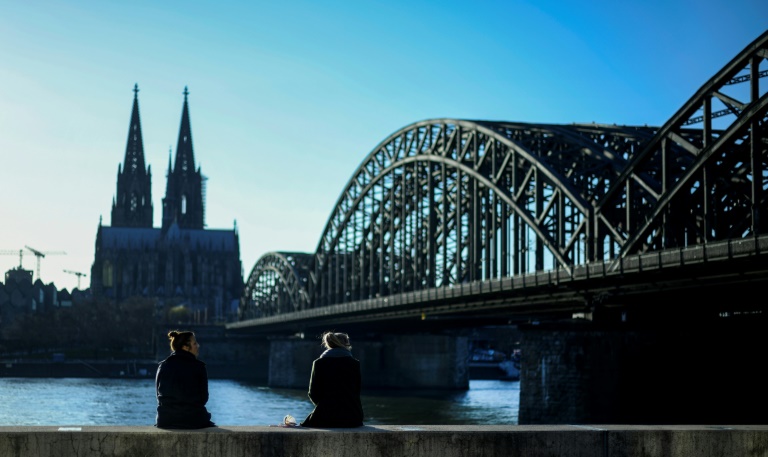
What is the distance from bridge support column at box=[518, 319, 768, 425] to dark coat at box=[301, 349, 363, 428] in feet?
109

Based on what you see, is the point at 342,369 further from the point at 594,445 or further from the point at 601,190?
the point at 601,190

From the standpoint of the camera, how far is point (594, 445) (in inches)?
497

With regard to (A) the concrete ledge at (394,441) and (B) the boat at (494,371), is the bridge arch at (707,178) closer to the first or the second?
(A) the concrete ledge at (394,441)

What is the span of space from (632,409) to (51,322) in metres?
150

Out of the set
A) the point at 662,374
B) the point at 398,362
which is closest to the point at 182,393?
the point at 662,374

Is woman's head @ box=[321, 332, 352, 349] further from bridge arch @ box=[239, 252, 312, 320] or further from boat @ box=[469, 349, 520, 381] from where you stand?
boat @ box=[469, 349, 520, 381]

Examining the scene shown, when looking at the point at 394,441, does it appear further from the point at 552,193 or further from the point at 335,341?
the point at 552,193

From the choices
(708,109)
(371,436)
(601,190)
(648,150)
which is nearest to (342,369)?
(371,436)

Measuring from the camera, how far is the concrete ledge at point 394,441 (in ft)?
38.5

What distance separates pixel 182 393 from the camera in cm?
1241

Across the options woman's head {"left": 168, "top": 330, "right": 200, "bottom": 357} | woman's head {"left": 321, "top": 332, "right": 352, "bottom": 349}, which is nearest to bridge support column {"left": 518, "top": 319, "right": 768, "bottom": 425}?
woman's head {"left": 321, "top": 332, "right": 352, "bottom": 349}

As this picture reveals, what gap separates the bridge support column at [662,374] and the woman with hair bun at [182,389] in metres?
33.9

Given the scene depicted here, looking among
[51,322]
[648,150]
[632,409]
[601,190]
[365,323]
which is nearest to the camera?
[632,409]

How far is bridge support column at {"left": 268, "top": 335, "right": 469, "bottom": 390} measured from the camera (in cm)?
10956
